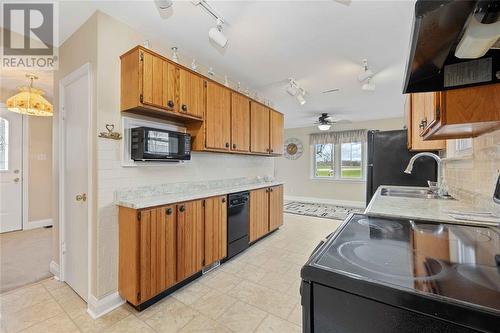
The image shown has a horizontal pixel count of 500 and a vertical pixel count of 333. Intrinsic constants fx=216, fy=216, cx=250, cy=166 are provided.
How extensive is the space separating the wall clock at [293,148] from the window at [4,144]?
22.4 feet

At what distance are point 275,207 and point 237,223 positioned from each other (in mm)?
1142

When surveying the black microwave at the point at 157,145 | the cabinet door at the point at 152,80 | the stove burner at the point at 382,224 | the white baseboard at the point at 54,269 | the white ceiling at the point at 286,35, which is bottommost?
the white baseboard at the point at 54,269

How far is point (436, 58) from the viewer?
91 centimetres

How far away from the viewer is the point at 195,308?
1.84m

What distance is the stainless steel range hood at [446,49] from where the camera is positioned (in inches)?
24.9

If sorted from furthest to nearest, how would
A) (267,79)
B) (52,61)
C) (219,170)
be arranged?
(267,79)
(219,170)
(52,61)

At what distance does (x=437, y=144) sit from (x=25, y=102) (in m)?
5.24

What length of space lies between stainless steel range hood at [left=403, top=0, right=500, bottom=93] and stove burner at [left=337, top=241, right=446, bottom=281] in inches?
29.0

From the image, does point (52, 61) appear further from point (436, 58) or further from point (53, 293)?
point (436, 58)

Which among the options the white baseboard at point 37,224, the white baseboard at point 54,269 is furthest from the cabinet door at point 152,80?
the white baseboard at point 37,224

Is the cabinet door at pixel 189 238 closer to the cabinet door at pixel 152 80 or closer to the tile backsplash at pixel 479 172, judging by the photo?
the cabinet door at pixel 152 80

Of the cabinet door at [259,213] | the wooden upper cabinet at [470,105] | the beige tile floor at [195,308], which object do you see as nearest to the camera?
the wooden upper cabinet at [470,105]

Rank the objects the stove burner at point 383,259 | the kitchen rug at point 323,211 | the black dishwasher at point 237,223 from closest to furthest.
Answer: the stove burner at point 383,259
the black dishwasher at point 237,223
the kitchen rug at point 323,211

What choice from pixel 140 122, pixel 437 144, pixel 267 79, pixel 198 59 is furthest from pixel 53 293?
pixel 437 144
